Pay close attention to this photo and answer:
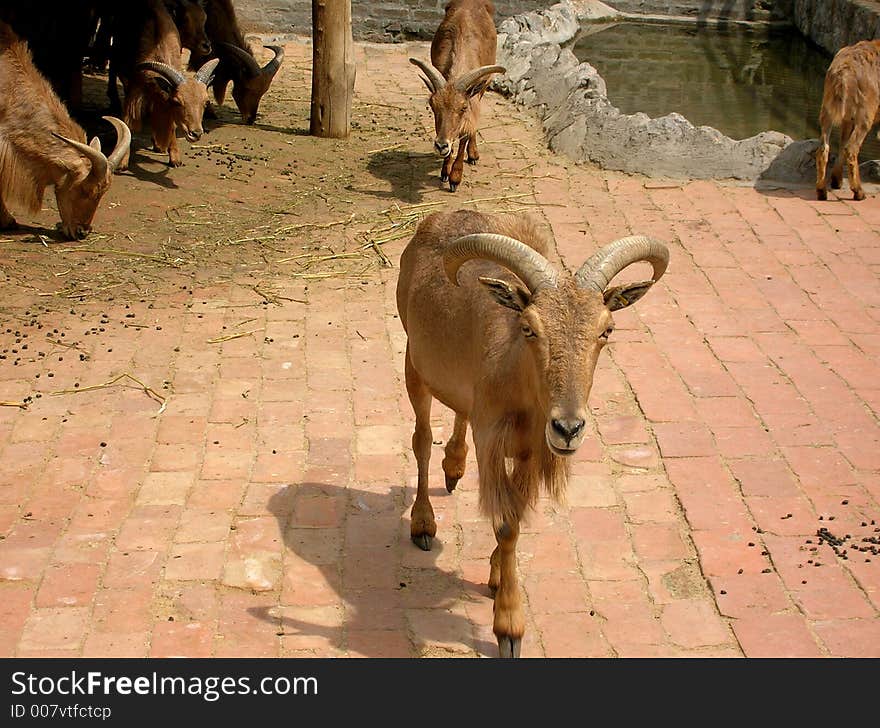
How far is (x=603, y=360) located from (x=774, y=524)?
7.55 ft

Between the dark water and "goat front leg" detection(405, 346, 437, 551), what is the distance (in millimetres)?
8889

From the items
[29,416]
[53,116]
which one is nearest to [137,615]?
[29,416]

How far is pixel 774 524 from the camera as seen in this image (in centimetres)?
647

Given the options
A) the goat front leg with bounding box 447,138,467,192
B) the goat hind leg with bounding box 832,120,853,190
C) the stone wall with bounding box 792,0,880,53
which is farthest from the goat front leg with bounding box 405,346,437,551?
the stone wall with bounding box 792,0,880,53

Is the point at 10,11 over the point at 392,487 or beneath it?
over

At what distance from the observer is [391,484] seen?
6.92m

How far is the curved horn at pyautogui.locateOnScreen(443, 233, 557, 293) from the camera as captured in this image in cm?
505

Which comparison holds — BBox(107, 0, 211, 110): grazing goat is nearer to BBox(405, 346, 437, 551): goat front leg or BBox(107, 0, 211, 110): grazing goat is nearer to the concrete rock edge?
the concrete rock edge

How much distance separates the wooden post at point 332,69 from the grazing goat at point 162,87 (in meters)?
1.23

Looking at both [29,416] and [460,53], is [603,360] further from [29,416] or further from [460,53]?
[460,53]

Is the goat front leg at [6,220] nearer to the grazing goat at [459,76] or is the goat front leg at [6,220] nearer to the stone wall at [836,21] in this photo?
the grazing goat at [459,76]

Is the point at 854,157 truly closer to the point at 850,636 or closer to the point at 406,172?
the point at 406,172

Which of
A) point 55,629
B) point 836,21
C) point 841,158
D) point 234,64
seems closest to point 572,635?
point 55,629
